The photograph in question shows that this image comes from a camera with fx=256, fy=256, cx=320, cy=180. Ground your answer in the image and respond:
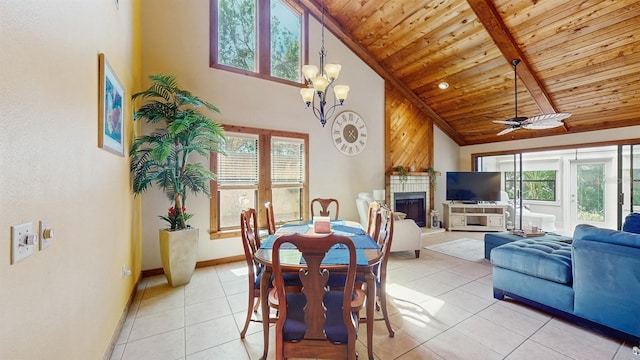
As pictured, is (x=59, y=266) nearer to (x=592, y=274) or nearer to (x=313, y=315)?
(x=313, y=315)

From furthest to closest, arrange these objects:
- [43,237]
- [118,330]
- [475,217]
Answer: [475,217] < [118,330] < [43,237]

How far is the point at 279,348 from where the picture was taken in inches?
57.2

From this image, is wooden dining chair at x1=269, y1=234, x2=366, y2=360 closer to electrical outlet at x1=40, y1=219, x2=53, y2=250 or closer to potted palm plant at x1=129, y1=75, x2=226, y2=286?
electrical outlet at x1=40, y1=219, x2=53, y2=250

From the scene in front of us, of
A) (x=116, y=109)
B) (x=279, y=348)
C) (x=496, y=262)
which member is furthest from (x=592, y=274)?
(x=116, y=109)

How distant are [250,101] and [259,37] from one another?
1.17m

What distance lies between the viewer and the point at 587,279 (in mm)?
2146

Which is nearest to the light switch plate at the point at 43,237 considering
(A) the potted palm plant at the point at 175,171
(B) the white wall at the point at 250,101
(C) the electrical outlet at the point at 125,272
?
(C) the electrical outlet at the point at 125,272

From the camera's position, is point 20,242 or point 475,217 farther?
point 475,217

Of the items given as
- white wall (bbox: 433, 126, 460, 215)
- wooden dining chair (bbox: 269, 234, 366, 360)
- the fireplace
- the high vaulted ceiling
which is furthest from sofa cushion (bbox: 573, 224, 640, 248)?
white wall (bbox: 433, 126, 460, 215)

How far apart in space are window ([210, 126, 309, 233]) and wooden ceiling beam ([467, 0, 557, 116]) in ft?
10.8

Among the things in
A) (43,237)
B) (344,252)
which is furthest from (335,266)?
(43,237)

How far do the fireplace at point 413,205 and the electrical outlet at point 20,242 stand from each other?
19.4 ft

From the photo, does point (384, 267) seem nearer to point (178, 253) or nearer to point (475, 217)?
point (178, 253)

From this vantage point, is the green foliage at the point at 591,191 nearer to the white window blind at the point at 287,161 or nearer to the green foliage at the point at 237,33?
the white window blind at the point at 287,161
